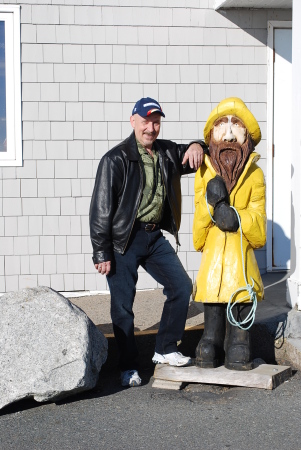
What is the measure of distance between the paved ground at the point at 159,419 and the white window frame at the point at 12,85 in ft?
9.94

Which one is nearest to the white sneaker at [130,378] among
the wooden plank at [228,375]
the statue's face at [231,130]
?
the wooden plank at [228,375]

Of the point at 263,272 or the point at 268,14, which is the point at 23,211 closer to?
the point at 263,272

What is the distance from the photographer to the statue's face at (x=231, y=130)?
506 centimetres

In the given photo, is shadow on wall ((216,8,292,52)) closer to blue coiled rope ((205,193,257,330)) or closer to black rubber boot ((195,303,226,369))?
A: blue coiled rope ((205,193,257,330))

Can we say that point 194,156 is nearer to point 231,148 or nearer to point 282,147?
point 231,148

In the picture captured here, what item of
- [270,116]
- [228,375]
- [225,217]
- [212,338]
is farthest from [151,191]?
[270,116]

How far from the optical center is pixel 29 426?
4.41 meters

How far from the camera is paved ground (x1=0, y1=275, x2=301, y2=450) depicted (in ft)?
13.5

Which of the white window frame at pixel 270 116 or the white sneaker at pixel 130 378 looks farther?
the white window frame at pixel 270 116

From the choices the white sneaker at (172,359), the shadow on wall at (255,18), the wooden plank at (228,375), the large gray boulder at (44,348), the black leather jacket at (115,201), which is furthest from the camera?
the shadow on wall at (255,18)

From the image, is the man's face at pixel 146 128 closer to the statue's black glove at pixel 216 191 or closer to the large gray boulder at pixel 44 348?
the statue's black glove at pixel 216 191

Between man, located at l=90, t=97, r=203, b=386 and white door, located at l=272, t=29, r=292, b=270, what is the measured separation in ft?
9.57

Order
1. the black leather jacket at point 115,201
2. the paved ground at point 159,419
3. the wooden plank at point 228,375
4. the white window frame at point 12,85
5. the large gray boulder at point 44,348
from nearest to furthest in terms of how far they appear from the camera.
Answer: the paved ground at point 159,419
the large gray boulder at point 44,348
the wooden plank at point 228,375
the black leather jacket at point 115,201
the white window frame at point 12,85

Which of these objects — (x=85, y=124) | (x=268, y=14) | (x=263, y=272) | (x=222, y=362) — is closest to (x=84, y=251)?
(x=85, y=124)
